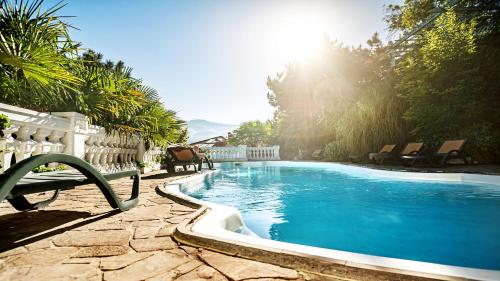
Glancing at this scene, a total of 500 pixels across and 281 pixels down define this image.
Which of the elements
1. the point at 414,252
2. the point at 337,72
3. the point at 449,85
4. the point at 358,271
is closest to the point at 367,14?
the point at 337,72

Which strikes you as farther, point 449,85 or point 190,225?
point 449,85

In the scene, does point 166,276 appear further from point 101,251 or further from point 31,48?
point 31,48

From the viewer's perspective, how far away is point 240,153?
21891mm

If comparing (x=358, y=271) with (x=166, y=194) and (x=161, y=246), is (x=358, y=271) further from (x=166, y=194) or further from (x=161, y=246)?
(x=166, y=194)

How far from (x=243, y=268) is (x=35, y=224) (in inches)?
88.6

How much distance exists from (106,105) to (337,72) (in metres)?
17.7

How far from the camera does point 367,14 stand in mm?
17047

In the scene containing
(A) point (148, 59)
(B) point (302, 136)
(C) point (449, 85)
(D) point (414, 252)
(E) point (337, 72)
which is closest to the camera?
(D) point (414, 252)

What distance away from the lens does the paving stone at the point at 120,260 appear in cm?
146

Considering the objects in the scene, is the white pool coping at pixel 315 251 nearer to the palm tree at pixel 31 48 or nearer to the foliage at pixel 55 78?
the palm tree at pixel 31 48

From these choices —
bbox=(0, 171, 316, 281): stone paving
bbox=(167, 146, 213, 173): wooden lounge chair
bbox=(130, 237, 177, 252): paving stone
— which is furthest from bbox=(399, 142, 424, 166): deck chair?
bbox=(130, 237, 177, 252): paving stone

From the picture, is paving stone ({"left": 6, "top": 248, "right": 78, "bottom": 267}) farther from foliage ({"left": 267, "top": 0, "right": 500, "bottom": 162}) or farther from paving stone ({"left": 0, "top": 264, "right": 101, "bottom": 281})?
foliage ({"left": 267, "top": 0, "right": 500, "bottom": 162})

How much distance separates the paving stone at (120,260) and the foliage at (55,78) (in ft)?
10.2

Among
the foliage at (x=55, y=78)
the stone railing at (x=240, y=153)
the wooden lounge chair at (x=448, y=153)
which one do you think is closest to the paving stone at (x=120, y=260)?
the foliage at (x=55, y=78)
